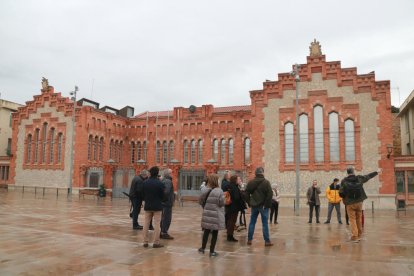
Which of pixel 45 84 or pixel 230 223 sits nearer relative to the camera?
pixel 230 223

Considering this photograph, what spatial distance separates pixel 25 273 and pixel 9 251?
2235mm

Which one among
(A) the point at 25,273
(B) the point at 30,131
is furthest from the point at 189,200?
(B) the point at 30,131

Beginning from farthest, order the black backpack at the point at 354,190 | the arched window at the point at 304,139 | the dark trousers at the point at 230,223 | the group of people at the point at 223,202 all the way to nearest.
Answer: the arched window at the point at 304,139 < the dark trousers at the point at 230,223 < the black backpack at the point at 354,190 < the group of people at the point at 223,202

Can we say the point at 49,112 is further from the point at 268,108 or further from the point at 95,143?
the point at 268,108

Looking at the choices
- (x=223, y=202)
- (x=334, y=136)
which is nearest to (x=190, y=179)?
(x=334, y=136)

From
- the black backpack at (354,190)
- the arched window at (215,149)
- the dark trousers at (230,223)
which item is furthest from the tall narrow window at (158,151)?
the black backpack at (354,190)

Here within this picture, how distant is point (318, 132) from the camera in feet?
90.3

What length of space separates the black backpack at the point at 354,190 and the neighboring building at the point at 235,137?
17.0 meters

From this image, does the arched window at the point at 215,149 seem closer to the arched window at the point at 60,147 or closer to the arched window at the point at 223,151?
the arched window at the point at 223,151

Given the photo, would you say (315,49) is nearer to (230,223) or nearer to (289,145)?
(289,145)

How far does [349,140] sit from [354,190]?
705 inches

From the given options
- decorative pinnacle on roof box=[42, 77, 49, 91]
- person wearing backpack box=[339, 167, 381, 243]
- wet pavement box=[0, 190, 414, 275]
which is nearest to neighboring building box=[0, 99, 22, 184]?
decorative pinnacle on roof box=[42, 77, 49, 91]

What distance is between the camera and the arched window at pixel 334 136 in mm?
26875

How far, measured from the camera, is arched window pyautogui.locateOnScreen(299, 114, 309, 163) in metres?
27.5
